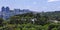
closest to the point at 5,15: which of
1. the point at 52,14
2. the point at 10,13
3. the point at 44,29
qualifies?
the point at 10,13

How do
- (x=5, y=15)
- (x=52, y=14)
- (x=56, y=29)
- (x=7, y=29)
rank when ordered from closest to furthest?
(x=7, y=29) < (x=56, y=29) < (x=5, y=15) < (x=52, y=14)

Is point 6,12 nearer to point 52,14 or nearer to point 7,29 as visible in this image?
point 52,14

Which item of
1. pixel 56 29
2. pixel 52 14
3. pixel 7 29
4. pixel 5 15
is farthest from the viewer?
pixel 52 14

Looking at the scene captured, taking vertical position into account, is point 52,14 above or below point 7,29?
below

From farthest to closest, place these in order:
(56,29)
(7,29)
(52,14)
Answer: (52,14) < (56,29) < (7,29)

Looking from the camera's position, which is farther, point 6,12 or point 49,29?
point 6,12

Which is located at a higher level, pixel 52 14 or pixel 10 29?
pixel 10 29

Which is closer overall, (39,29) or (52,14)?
(39,29)

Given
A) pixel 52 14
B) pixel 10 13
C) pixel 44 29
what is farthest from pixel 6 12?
pixel 44 29

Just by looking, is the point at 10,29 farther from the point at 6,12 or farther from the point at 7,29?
the point at 6,12
